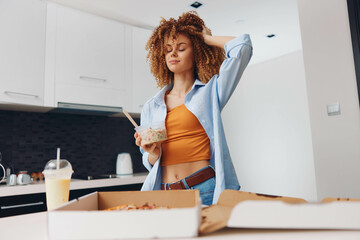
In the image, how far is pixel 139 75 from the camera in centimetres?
298

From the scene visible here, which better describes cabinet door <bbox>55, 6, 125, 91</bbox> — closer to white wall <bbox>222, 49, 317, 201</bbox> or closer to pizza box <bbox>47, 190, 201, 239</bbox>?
pizza box <bbox>47, 190, 201, 239</bbox>

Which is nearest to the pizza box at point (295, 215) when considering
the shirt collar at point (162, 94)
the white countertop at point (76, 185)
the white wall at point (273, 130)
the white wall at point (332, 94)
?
the shirt collar at point (162, 94)

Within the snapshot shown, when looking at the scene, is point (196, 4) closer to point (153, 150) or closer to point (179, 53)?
point (179, 53)

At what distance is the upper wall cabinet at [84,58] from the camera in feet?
8.13

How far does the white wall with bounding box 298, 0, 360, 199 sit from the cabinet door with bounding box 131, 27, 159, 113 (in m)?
1.53

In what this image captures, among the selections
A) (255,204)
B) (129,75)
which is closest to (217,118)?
(255,204)

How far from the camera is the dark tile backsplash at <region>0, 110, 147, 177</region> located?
8.28 feet

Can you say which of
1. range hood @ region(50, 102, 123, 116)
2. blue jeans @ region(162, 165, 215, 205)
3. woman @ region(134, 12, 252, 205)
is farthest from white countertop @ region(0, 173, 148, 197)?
blue jeans @ region(162, 165, 215, 205)

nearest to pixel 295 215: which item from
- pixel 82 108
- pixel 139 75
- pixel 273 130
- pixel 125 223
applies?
pixel 125 223

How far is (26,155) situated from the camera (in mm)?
2570

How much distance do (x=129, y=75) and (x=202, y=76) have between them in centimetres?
153

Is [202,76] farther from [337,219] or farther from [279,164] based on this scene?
[279,164]

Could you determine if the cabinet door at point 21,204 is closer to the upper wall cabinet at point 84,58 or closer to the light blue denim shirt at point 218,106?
the upper wall cabinet at point 84,58

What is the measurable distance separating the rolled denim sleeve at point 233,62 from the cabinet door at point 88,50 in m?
1.62
